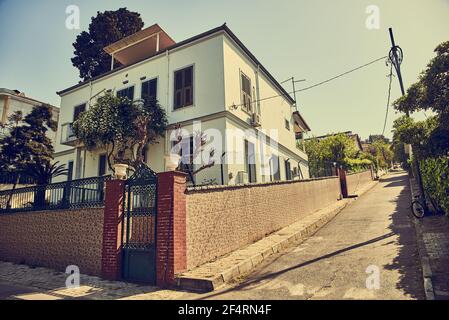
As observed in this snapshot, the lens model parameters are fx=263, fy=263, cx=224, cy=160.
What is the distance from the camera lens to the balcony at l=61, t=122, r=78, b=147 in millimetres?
16484

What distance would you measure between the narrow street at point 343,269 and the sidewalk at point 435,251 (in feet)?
0.70

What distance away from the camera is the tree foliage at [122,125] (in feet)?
41.5

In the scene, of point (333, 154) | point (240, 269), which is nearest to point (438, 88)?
point (240, 269)

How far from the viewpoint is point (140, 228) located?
23.1ft

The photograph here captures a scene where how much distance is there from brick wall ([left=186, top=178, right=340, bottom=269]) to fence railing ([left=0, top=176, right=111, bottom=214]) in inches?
119

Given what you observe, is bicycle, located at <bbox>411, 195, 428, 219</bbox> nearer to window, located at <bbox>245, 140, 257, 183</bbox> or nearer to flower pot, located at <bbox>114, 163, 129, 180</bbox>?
window, located at <bbox>245, 140, 257, 183</bbox>

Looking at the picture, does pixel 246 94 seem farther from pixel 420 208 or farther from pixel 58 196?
pixel 58 196

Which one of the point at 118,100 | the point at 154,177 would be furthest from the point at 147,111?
the point at 154,177

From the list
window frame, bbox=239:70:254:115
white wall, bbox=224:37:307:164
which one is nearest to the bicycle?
white wall, bbox=224:37:307:164

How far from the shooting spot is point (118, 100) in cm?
1318

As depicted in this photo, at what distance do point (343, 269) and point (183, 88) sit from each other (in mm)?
10868

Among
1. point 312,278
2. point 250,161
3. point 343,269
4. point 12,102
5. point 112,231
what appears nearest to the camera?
point 312,278

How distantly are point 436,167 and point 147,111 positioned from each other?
12426mm

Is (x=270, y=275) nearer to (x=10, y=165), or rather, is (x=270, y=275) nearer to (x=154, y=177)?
(x=154, y=177)
